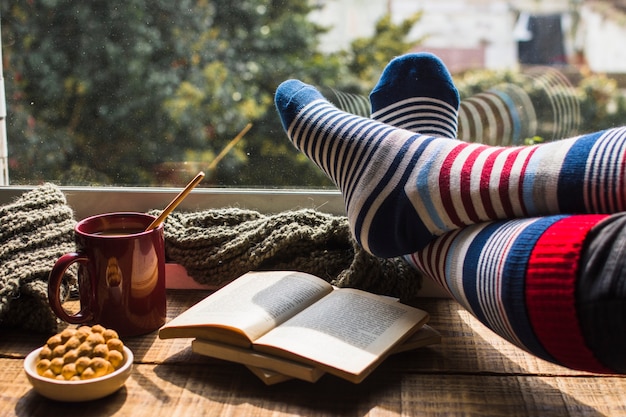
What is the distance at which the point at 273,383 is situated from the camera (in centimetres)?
64

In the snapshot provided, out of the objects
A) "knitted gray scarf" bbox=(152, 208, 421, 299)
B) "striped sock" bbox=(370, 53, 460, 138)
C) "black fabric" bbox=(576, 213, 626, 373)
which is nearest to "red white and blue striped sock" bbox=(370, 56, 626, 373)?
"black fabric" bbox=(576, 213, 626, 373)

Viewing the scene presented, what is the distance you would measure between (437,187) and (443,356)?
0.59ft

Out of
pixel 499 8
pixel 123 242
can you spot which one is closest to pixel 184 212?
pixel 123 242

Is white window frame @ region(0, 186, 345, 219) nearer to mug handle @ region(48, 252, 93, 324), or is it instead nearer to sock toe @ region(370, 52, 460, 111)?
sock toe @ region(370, 52, 460, 111)

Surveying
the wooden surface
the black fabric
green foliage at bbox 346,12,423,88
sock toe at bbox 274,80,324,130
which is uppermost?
green foliage at bbox 346,12,423,88

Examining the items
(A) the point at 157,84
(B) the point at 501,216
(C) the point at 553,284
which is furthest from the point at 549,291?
(A) the point at 157,84

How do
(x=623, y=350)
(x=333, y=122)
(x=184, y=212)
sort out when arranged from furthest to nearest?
(x=184, y=212) → (x=333, y=122) → (x=623, y=350)

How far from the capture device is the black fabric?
512 mm

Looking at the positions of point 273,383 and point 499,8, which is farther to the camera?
point 499,8

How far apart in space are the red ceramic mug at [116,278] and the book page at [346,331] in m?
0.16

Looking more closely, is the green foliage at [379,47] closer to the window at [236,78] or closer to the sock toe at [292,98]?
the window at [236,78]

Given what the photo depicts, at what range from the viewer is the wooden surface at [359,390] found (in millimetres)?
612

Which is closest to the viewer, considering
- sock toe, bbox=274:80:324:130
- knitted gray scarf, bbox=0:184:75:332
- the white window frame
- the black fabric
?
the black fabric

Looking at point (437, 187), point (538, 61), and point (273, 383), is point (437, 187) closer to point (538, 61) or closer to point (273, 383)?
point (273, 383)
